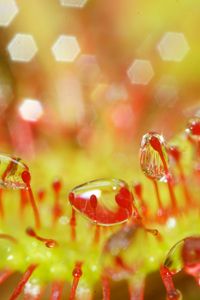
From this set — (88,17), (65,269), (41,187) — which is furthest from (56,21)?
(65,269)

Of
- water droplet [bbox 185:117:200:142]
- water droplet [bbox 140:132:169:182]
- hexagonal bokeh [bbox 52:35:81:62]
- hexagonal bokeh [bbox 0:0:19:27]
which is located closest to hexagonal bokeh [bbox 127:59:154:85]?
hexagonal bokeh [bbox 52:35:81:62]

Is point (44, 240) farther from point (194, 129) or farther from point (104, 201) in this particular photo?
point (194, 129)

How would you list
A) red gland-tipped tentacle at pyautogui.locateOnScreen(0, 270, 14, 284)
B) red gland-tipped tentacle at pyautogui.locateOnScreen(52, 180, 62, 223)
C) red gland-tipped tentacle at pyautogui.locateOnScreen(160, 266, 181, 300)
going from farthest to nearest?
red gland-tipped tentacle at pyautogui.locateOnScreen(52, 180, 62, 223)
red gland-tipped tentacle at pyautogui.locateOnScreen(0, 270, 14, 284)
red gland-tipped tentacle at pyautogui.locateOnScreen(160, 266, 181, 300)

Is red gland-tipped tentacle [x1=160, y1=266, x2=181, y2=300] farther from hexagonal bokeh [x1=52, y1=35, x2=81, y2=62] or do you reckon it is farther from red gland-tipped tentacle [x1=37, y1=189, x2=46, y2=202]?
hexagonal bokeh [x1=52, y1=35, x2=81, y2=62]

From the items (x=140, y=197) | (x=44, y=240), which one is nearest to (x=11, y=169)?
(x=44, y=240)

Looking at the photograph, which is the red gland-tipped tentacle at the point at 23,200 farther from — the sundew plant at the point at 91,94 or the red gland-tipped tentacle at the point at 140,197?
the red gland-tipped tentacle at the point at 140,197

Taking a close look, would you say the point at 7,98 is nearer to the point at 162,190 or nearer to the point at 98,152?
the point at 98,152
